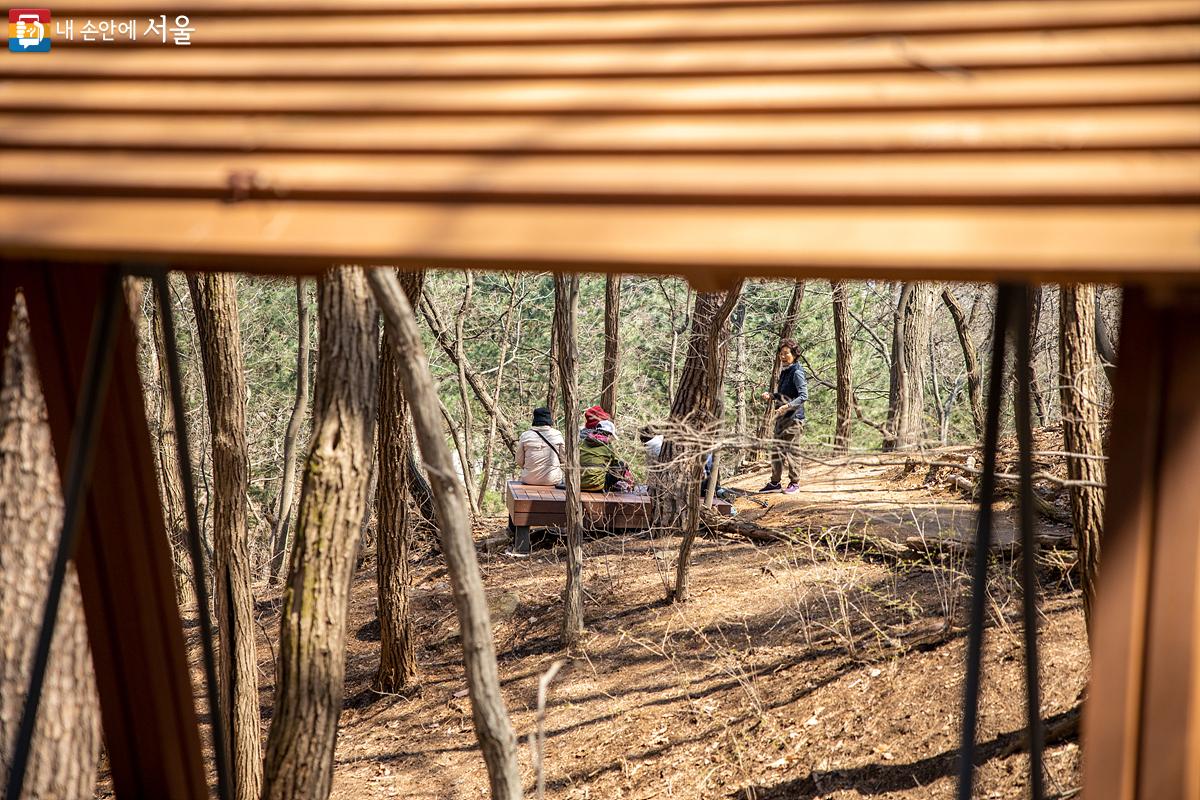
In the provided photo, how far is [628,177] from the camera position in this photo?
1.53m

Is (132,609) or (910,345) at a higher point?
(910,345)

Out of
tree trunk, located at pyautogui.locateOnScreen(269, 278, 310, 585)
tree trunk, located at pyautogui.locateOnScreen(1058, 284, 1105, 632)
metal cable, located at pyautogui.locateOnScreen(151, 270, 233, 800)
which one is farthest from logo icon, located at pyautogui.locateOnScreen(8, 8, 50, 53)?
tree trunk, located at pyautogui.locateOnScreen(269, 278, 310, 585)

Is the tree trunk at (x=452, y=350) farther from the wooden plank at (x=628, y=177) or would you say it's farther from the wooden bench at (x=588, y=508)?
the wooden plank at (x=628, y=177)

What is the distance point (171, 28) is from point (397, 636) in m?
6.59

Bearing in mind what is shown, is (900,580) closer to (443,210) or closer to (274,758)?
(274,758)

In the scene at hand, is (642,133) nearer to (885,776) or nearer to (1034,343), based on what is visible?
(885,776)

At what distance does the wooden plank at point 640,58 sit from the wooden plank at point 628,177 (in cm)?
25

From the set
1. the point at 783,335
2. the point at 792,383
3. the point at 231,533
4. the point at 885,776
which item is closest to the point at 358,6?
the point at 885,776

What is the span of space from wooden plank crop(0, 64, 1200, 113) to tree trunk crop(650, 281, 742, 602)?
17.5ft

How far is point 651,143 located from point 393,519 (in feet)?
21.8

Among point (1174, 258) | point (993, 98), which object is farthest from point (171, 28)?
point (1174, 258)

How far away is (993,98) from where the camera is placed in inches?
60.0

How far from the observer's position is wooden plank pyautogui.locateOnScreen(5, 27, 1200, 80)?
1593 mm

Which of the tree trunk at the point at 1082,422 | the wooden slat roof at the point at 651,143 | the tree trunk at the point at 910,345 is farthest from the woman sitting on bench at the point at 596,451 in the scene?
the wooden slat roof at the point at 651,143
